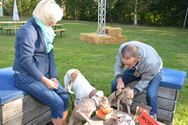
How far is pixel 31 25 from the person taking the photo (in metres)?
2.74

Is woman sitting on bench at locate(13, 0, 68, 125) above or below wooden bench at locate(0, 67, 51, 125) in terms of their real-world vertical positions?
above

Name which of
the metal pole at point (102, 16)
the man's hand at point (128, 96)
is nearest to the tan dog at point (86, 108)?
the man's hand at point (128, 96)

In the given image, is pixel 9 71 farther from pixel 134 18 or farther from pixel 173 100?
pixel 134 18

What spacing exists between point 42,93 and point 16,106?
28 cm

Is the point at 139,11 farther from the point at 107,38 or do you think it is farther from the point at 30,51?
the point at 30,51

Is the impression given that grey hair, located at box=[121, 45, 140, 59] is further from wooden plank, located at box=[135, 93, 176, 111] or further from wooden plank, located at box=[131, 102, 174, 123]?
wooden plank, located at box=[131, 102, 174, 123]

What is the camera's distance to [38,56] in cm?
285

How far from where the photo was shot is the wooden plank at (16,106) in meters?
2.63

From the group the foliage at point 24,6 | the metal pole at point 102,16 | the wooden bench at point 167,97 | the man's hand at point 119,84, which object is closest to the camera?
the man's hand at point 119,84

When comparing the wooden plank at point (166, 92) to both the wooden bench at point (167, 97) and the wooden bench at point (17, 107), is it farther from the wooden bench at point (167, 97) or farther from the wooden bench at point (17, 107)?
the wooden bench at point (17, 107)

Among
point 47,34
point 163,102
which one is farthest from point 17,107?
point 163,102

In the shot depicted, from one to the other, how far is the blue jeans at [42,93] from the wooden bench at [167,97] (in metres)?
1.08

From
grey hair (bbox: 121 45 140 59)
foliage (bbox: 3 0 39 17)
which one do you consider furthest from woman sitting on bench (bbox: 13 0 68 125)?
foliage (bbox: 3 0 39 17)

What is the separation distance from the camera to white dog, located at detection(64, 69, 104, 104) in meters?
3.23
